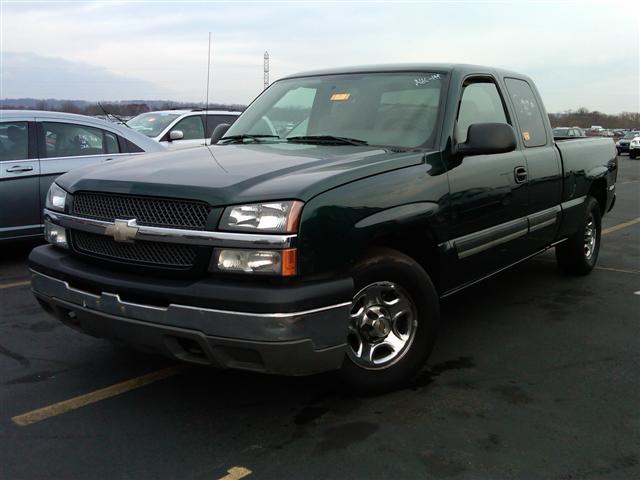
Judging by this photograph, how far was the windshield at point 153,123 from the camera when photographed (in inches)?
430

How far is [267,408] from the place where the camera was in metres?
3.37

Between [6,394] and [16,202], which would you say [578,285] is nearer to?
[6,394]

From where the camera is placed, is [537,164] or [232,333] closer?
[232,333]

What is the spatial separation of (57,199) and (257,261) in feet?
5.01

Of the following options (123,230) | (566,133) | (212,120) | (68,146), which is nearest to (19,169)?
(68,146)

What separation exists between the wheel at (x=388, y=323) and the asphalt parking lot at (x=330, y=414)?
0.46ft

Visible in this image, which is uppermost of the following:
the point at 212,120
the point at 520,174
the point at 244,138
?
the point at 212,120

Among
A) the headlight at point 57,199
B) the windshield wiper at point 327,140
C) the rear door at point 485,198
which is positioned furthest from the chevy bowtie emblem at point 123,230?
the rear door at point 485,198

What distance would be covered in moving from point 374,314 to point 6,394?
206 cm

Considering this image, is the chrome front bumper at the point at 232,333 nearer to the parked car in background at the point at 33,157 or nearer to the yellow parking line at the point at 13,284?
the yellow parking line at the point at 13,284

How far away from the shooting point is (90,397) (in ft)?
11.4

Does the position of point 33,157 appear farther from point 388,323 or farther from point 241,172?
point 388,323

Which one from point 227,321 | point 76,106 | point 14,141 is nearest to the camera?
point 227,321

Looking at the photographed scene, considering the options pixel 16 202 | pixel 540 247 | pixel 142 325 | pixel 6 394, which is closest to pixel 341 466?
pixel 142 325
